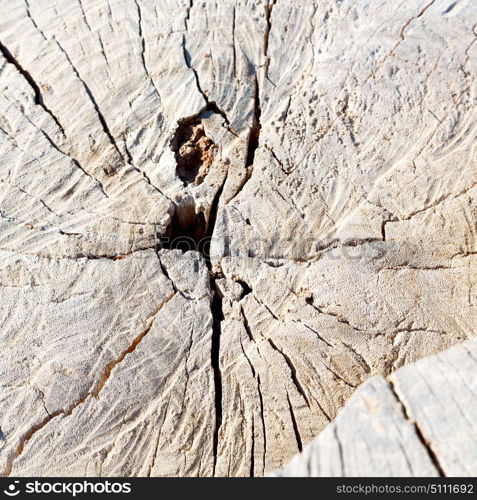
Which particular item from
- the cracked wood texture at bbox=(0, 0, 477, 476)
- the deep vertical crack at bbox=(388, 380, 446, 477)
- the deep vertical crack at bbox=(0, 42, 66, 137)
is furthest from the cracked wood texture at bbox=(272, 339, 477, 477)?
the deep vertical crack at bbox=(0, 42, 66, 137)

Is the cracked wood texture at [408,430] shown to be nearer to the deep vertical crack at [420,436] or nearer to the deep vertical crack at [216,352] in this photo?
the deep vertical crack at [420,436]

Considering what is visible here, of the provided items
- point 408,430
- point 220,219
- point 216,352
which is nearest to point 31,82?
point 220,219

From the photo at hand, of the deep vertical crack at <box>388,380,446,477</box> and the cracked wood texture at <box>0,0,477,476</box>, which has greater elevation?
the cracked wood texture at <box>0,0,477,476</box>

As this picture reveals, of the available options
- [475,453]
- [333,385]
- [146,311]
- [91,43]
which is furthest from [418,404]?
[91,43]

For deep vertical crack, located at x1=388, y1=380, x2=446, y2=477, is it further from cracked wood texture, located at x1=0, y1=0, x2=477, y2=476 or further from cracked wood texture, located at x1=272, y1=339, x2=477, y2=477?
cracked wood texture, located at x1=0, y1=0, x2=477, y2=476

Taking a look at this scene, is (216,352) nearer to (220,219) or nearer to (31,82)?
(220,219)

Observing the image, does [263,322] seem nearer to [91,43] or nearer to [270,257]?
[270,257]

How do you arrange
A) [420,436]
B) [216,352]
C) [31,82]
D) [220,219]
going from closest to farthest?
[420,436] < [216,352] < [220,219] < [31,82]
